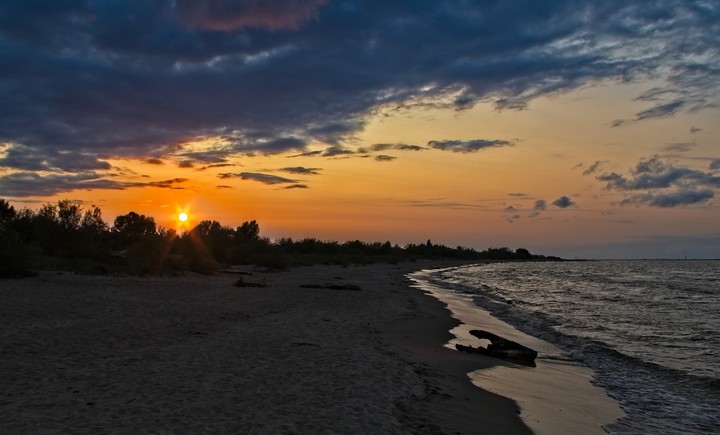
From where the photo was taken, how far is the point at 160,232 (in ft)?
124

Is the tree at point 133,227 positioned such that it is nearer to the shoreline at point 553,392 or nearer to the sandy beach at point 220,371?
the sandy beach at point 220,371

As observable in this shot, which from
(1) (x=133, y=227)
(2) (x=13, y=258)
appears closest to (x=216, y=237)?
(1) (x=133, y=227)

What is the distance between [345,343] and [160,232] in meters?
28.3

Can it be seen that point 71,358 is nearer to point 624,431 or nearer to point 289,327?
point 289,327

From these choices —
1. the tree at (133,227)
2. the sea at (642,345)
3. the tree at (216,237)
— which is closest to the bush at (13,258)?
the tree at (133,227)

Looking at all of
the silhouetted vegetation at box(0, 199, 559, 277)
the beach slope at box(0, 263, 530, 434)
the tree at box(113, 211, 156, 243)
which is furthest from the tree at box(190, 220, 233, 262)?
the beach slope at box(0, 263, 530, 434)

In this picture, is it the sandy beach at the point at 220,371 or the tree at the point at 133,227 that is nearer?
the sandy beach at the point at 220,371

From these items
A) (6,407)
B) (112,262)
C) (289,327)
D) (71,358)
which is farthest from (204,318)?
(112,262)

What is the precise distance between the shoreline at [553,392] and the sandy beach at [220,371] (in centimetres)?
38

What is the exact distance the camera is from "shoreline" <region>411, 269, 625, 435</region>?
8.37 metres

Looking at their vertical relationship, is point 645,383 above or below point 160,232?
below

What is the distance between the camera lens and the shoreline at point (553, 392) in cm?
837

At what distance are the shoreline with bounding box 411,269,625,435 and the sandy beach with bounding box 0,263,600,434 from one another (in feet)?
1.24

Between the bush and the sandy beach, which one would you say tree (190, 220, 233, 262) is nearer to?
the bush
